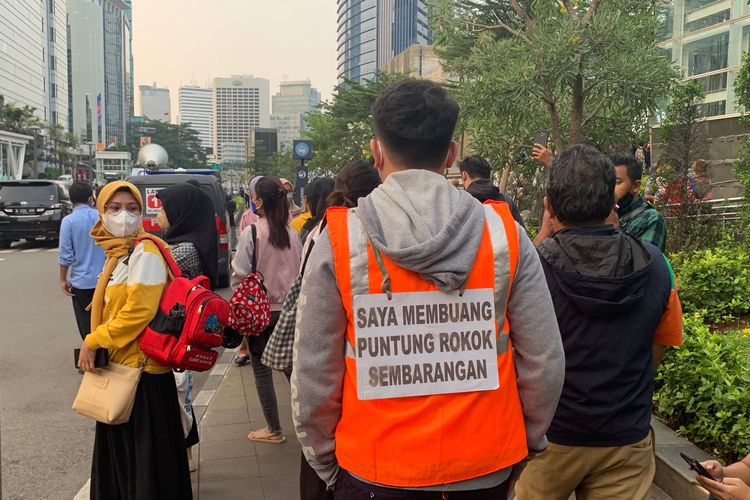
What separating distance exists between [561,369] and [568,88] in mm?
7111

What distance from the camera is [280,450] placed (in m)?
4.34

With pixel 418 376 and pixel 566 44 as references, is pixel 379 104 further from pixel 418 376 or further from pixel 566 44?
pixel 566 44

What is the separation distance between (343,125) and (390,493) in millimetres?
33492

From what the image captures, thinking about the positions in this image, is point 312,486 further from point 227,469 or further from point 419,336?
point 227,469

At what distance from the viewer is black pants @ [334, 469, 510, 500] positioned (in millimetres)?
1529

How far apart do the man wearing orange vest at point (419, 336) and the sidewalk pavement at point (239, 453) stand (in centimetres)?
240

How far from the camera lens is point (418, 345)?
153cm

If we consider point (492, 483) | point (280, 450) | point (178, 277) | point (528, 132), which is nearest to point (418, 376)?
point (492, 483)

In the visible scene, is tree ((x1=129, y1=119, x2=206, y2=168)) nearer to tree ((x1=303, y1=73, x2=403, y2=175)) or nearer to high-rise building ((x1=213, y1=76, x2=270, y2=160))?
tree ((x1=303, y1=73, x2=403, y2=175))

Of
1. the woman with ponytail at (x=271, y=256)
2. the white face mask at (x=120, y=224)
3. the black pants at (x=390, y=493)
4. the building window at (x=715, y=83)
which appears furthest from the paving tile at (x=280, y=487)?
the building window at (x=715, y=83)

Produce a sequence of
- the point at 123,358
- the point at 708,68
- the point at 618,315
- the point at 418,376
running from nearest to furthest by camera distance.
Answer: the point at 418,376
the point at 618,315
the point at 123,358
the point at 708,68

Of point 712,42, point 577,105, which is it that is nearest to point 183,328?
point 577,105

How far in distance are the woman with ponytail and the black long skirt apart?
1257mm

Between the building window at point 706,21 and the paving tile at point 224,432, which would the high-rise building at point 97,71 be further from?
the paving tile at point 224,432
